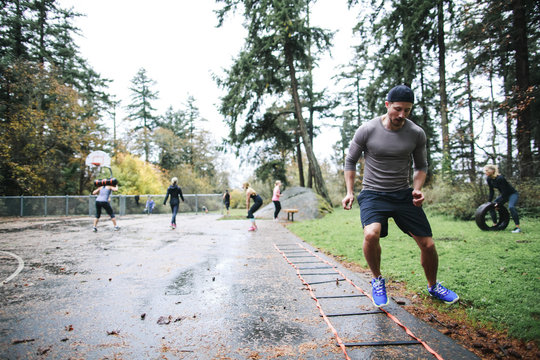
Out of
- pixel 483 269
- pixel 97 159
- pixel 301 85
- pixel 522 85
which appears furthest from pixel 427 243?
pixel 301 85

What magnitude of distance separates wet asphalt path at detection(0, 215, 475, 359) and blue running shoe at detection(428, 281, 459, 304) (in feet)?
1.43

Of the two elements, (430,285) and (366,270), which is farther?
(366,270)

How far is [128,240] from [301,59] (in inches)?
607

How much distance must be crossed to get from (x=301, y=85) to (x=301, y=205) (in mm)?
14938

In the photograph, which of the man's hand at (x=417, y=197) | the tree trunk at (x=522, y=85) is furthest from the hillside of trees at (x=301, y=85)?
the man's hand at (x=417, y=197)

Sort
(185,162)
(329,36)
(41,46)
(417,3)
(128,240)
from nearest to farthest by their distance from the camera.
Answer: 1. (128,240)
2. (417,3)
3. (329,36)
4. (41,46)
5. (185,162)

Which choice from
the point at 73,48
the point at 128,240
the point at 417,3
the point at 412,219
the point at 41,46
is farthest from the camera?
the point at 73,48

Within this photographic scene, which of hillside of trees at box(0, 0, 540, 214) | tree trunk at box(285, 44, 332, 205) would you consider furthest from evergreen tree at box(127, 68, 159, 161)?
tree trunk at box(285, 44, 332, 205)

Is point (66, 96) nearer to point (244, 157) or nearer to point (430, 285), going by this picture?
point (244, 157)

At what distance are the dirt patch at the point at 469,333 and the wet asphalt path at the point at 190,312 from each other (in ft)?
0.44

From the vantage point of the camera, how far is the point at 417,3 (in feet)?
42.0

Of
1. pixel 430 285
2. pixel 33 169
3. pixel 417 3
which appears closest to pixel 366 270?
pixel 430 285

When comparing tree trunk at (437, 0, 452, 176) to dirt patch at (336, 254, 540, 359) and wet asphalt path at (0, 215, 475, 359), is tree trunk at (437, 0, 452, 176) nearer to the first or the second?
wet asphalt path at (0, 215, 475, 359)

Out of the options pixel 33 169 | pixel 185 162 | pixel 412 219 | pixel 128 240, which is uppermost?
pixel 185 162
